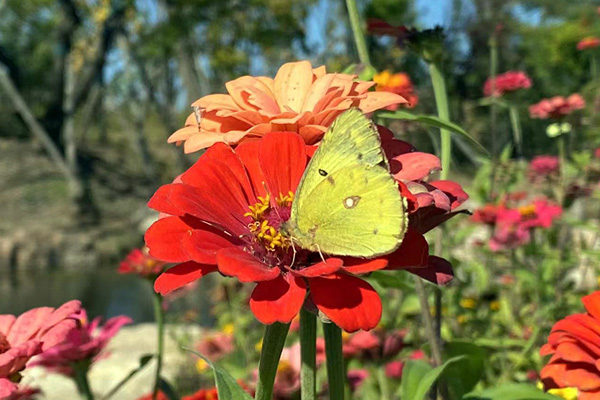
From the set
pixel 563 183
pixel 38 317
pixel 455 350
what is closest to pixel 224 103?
pixel 38 317

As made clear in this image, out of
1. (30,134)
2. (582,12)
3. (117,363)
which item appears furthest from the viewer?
(30,134)

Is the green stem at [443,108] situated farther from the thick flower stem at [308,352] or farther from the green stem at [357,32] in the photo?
the thick flower stem at [308,352]

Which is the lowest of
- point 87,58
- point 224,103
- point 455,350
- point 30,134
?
point 455,350

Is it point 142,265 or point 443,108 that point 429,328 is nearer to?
point 443,108

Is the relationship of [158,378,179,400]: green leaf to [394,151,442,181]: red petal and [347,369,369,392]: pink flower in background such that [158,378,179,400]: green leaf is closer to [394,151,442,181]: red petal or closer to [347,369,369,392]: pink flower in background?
[347,369,369,392]: pink flower in background

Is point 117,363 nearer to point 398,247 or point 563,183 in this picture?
point 563,183

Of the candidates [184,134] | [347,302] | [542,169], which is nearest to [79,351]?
[184,134]

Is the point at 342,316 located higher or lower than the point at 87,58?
lower
